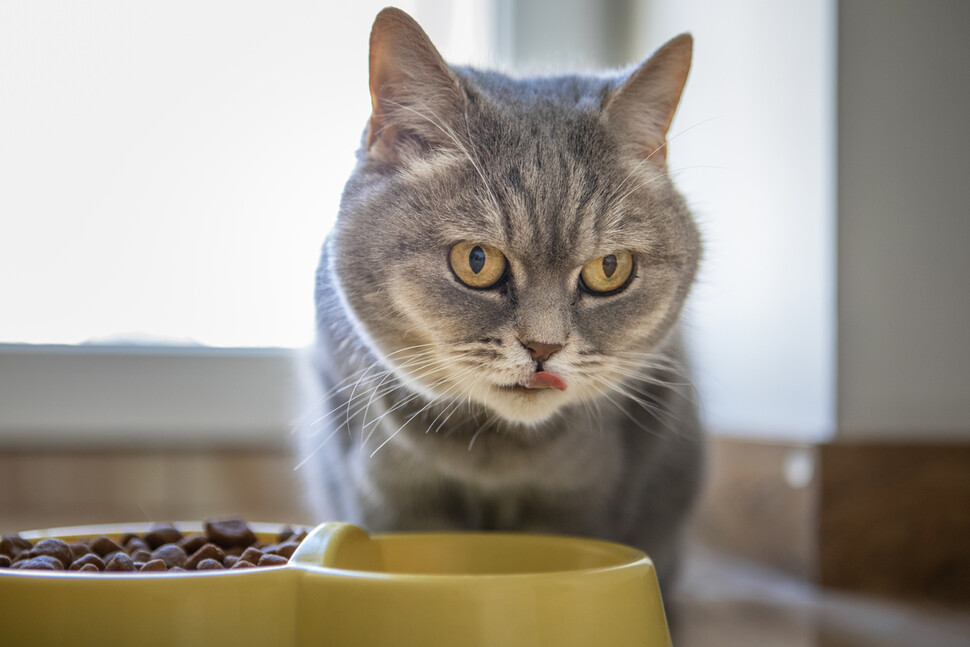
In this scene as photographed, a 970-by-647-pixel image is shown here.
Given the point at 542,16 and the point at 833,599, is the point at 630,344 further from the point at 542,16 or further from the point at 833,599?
the point at 542,16

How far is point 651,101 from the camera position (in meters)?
0.99

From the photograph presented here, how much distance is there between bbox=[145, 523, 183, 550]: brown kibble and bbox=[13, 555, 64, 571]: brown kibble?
0.39 ft

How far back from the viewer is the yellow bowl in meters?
0.60

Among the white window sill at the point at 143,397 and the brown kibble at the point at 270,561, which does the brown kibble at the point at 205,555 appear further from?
the white window sill at the point at 143,397

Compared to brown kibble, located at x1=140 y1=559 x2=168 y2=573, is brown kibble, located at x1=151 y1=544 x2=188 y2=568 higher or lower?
lower

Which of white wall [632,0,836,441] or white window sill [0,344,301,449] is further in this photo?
white window sill [0,344,301,449]

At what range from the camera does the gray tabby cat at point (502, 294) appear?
0.90 metres

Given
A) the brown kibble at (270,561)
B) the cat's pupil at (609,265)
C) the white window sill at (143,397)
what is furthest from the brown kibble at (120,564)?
the white window sill at (143,397)

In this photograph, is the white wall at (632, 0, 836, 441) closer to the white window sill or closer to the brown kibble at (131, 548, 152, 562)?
the brown kibble at (131, 548, 152, 562)

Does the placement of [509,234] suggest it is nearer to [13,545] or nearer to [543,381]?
[543,381]

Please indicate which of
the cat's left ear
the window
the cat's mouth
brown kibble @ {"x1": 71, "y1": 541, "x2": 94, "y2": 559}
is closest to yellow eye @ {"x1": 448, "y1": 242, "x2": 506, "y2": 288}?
the cat's mouth

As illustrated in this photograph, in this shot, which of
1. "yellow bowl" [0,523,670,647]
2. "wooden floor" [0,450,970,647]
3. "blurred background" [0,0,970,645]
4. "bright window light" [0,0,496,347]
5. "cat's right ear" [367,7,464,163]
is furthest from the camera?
"bright window light" [0,0,496,347]

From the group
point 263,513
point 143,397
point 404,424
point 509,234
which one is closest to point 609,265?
point 509,234

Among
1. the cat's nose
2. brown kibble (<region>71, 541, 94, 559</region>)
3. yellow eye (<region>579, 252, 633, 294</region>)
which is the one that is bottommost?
brown kibble (<region>71, 541, 94, 559</region>)
